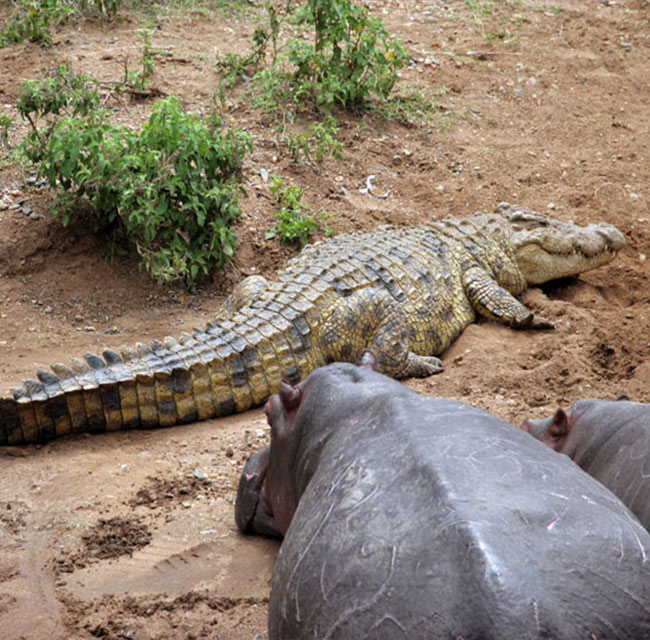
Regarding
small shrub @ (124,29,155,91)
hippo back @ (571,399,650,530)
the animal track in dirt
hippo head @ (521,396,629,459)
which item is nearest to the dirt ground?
the animal track in dirt

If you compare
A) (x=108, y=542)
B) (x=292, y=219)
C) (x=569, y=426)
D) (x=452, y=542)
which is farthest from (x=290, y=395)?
(x=292, y=219)

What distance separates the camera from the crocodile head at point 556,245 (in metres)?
7.38

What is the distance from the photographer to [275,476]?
12.2ft

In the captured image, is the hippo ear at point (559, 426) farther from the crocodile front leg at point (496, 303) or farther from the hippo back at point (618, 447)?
the crocodile front leg at point (496, 303)

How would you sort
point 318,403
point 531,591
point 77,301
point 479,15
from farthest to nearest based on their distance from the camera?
point 479,15, point 77,301, point 318,403, point 531,591

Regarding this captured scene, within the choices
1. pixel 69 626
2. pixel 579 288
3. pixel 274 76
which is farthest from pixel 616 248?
pixel 69 626

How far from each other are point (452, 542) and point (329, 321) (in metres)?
3.77

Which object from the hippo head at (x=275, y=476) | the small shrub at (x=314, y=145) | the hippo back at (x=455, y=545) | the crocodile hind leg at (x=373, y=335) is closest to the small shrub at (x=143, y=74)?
the small shrub at (x=314, y=145)

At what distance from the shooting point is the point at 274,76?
9.08 m

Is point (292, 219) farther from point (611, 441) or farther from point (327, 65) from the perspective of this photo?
point (611, 441)

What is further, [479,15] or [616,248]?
[479,15]

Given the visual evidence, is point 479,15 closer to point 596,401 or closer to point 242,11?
point 242,11

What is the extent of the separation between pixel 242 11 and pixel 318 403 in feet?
28.0

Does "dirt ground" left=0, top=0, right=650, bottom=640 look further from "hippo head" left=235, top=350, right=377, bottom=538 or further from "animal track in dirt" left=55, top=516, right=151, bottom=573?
"hippo head" left=235, top=350, right=377, bottom=538
